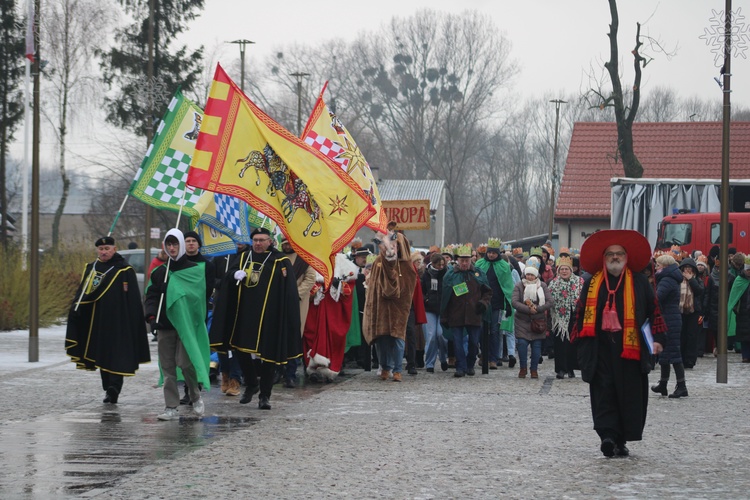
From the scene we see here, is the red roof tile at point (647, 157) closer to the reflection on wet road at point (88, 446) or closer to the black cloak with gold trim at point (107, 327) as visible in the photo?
the black cloak with gold trim at point (107, 327)

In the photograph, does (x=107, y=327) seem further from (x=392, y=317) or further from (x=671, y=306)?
(x=671, y=306)

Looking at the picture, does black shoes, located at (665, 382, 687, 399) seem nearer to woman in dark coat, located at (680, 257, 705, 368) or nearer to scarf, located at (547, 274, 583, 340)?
scarf, located at (547, 274, 583, 340)

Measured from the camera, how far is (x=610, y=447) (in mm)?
9703

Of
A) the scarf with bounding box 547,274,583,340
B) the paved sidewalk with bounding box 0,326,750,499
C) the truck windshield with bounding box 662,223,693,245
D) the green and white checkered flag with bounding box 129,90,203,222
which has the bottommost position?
the paved sidewalk with bounding box 0,326,750,499

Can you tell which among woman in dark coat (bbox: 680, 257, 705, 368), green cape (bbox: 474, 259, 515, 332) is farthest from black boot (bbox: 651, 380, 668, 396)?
woman in dark coat (bbox: 680, 257, 705, 368)

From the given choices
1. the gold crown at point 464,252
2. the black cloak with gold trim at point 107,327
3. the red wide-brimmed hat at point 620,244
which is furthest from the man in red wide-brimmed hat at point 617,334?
the gold crown at point 464,252

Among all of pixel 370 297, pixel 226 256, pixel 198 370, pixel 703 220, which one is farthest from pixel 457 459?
pixel 703 220

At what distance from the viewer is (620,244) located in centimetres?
1006

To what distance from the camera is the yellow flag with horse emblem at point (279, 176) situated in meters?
14.0

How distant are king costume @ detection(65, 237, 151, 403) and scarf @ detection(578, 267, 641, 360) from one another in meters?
5.00

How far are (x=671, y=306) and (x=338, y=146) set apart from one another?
6.06 m

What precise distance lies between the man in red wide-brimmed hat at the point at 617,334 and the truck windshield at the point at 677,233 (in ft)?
62.0

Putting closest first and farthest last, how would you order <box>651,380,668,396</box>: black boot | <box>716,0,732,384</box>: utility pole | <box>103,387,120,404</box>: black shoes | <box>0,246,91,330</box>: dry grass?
<box>103,387,120,404</box>: black shoes
<box>651,380,668,396</box>: black boot
<box>716,0,732,384</box>: utility pole
<box>0,246,91,330</box>: dry grass

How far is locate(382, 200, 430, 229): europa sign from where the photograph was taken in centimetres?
2231
